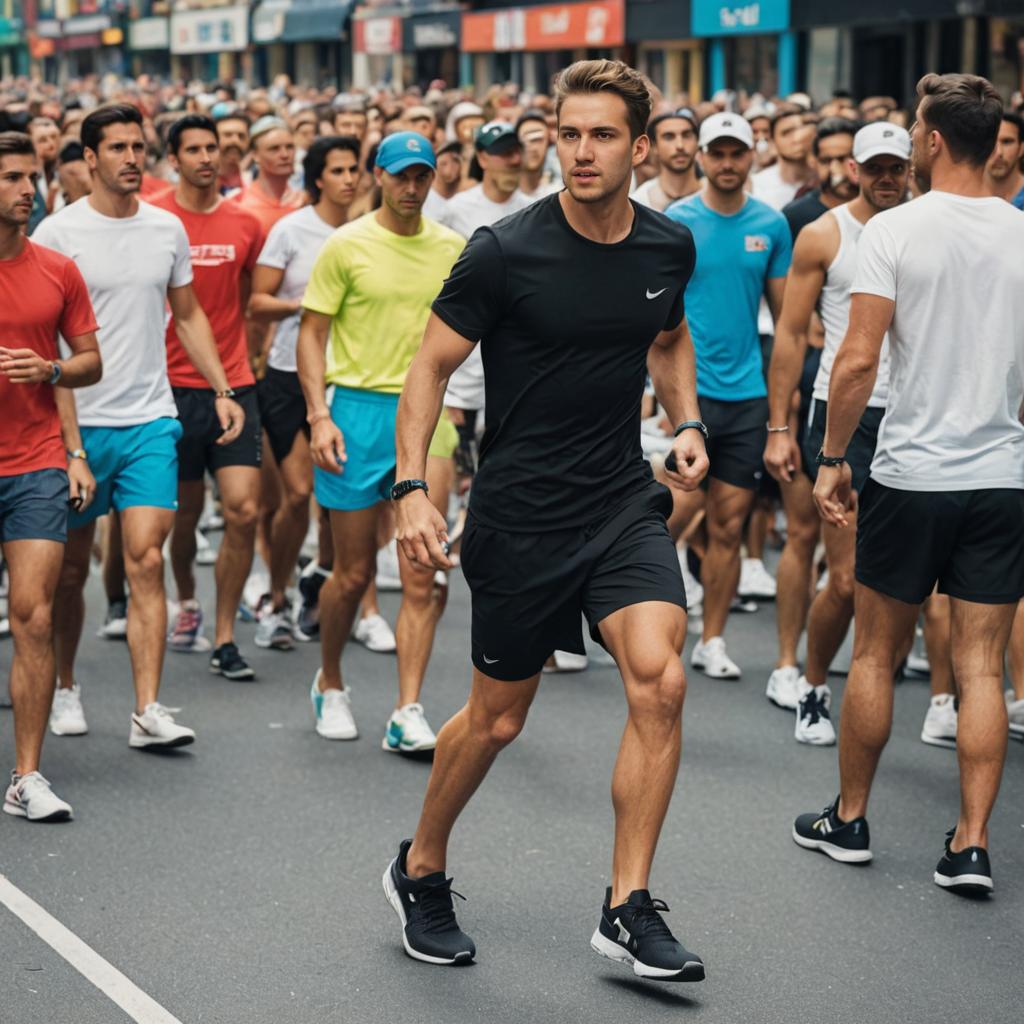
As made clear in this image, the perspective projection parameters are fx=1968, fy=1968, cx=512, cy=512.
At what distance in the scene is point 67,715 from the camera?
7449 mm

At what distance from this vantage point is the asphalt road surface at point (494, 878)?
16.3 feet

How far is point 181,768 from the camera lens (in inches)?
276

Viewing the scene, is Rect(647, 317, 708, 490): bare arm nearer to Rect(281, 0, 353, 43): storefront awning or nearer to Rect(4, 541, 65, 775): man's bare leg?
Rect(4, 541, 65, 775): man's bare leg

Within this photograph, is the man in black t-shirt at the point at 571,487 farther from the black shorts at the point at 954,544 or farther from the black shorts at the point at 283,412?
the black shorts at the point at 283,412

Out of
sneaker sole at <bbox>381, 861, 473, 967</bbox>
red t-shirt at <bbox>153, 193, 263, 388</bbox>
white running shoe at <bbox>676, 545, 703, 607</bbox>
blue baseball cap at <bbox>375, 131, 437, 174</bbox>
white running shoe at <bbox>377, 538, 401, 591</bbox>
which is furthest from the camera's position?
white running shoe at <bbox>377, 538, 401, 591</bbox>

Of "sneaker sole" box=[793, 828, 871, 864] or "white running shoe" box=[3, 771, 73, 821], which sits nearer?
"sneaker sole" box=[793, 828, 871, 864]

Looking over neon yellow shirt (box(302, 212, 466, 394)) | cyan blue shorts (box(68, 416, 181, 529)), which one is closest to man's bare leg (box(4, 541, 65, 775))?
cyan blue shorts (box(68, 416, 181, 529))

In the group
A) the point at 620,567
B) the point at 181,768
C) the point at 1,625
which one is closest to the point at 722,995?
the point at 620,567

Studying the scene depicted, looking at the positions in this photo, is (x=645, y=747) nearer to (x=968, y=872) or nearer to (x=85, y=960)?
(x=968, y=872)

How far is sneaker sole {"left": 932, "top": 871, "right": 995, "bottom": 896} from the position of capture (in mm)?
5680

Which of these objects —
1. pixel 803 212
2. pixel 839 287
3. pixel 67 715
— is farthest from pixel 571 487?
pixel 803 212

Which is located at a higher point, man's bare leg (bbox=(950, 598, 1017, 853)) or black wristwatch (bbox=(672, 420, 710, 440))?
black wristwatch (bbox=(672, 420, 710, 440))

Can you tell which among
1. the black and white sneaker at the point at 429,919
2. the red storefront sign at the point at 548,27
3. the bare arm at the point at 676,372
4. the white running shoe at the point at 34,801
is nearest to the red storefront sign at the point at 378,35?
the red storefront sign at the point at 548,27

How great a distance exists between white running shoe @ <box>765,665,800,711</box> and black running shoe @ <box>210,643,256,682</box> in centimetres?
218
